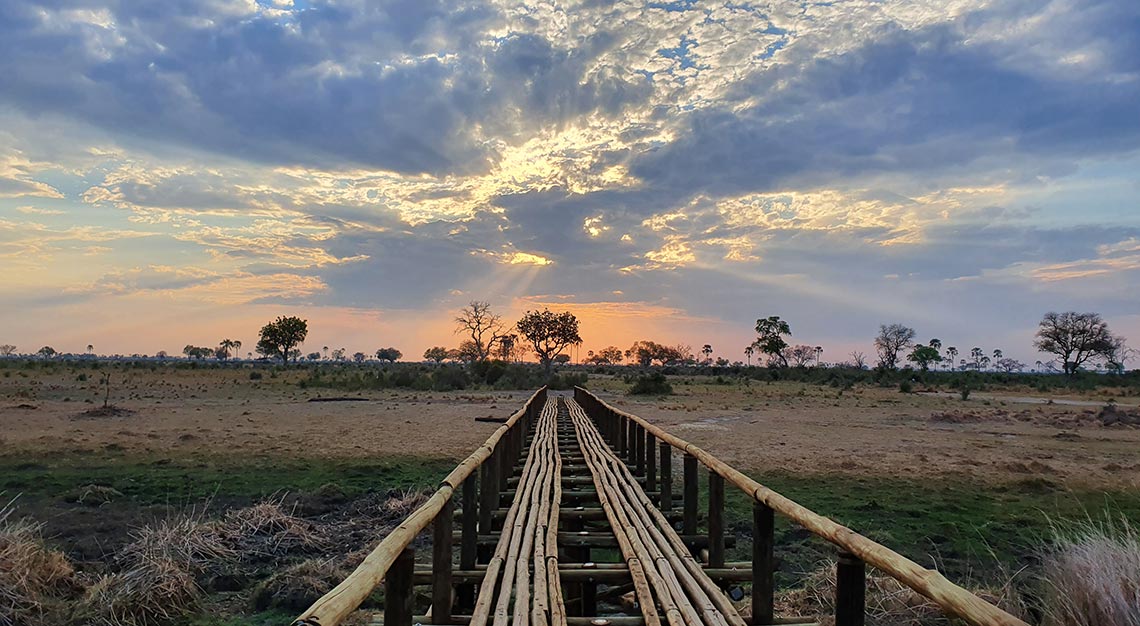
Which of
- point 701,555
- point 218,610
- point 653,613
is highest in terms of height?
point 653,613

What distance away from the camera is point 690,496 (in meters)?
6.21

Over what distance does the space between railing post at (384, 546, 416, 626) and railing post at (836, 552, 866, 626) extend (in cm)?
180

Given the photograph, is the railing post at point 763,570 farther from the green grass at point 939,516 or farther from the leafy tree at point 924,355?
the leafy tree at point 924,355

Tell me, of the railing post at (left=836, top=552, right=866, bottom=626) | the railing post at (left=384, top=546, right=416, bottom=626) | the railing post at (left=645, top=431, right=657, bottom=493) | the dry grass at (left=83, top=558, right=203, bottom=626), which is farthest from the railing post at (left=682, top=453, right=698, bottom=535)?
the dry grass at (left=83, top=558, right=203, bottom=626)

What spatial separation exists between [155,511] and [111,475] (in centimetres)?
339

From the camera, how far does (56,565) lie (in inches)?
267

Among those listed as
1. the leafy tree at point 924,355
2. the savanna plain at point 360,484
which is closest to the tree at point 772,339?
the leafy tree at point 924,355

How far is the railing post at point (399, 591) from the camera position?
2955 mm

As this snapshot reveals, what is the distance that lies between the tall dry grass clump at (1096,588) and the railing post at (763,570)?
7.09 feet

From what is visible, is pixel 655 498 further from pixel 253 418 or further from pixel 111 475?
pixel 253 418

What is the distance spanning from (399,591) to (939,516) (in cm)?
953

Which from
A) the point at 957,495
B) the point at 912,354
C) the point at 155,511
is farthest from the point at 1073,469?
the point at 912,354

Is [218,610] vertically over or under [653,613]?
under

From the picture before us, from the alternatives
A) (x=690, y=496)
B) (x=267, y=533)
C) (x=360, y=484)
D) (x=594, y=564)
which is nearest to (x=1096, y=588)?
(x=690, y=496)
